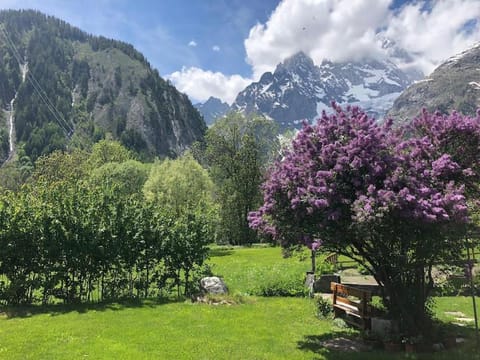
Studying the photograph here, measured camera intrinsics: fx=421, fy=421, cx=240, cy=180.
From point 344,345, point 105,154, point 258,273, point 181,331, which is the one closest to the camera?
point 344,345

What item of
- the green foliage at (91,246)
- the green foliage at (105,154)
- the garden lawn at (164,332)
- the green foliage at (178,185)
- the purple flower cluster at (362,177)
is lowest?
the garden lawn at (164,332)

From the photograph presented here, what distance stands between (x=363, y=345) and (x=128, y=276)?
37.3ft

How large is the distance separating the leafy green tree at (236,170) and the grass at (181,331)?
121 ft

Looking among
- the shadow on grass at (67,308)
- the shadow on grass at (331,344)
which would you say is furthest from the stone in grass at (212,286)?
the shadow on grass at (331,344)

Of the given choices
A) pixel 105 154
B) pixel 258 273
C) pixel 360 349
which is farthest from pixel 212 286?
pixel 105 154

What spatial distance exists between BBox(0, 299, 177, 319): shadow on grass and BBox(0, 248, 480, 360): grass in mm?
37

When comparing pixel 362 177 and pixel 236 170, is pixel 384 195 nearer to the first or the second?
pixel 362 177

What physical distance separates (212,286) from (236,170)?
1565 inches

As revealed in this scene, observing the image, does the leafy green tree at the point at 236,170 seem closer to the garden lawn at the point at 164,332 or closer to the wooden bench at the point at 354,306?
the garden lawn at the point at 164,332

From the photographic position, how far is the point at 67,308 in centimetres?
1730

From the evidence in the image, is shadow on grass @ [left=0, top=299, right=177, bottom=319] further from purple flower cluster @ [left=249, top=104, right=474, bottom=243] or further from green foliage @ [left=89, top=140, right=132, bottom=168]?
green foliage @ [left=89, top=140, right=132, bottom=168]

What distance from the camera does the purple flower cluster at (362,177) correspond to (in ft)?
34.1

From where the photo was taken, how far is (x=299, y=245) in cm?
1284

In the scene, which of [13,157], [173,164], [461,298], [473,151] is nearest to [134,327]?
[473,151]
